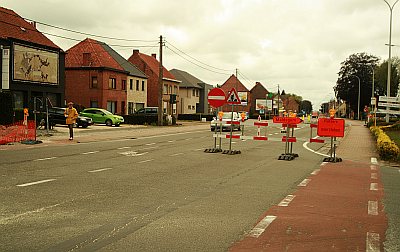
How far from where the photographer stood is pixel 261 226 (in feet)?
20.3

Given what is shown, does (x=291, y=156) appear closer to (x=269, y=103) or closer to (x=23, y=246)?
(x=23, y=246)

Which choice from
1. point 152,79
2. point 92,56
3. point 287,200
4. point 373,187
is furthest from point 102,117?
point 287,200

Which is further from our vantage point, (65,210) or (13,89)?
(13,89)

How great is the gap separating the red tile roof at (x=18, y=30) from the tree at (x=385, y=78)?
7282 cm

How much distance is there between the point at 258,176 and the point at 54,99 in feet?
111

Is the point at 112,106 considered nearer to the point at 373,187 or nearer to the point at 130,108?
the point at 130,108

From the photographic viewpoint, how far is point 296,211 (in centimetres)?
A: 722

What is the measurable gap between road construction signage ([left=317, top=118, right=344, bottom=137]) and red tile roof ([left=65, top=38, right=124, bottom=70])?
126 ft

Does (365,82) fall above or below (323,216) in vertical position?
above

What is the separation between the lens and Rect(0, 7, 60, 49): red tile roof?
36.1 meters

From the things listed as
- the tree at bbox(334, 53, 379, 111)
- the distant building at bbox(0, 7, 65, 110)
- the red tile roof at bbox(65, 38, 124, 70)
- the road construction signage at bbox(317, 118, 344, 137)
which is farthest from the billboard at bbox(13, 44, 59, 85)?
the tree at bbox(334, 53, 379, 111)

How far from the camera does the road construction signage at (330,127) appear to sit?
1508 centimetres

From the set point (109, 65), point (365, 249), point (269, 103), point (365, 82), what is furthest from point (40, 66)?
point (269, 103)

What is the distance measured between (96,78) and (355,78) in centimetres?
6454
